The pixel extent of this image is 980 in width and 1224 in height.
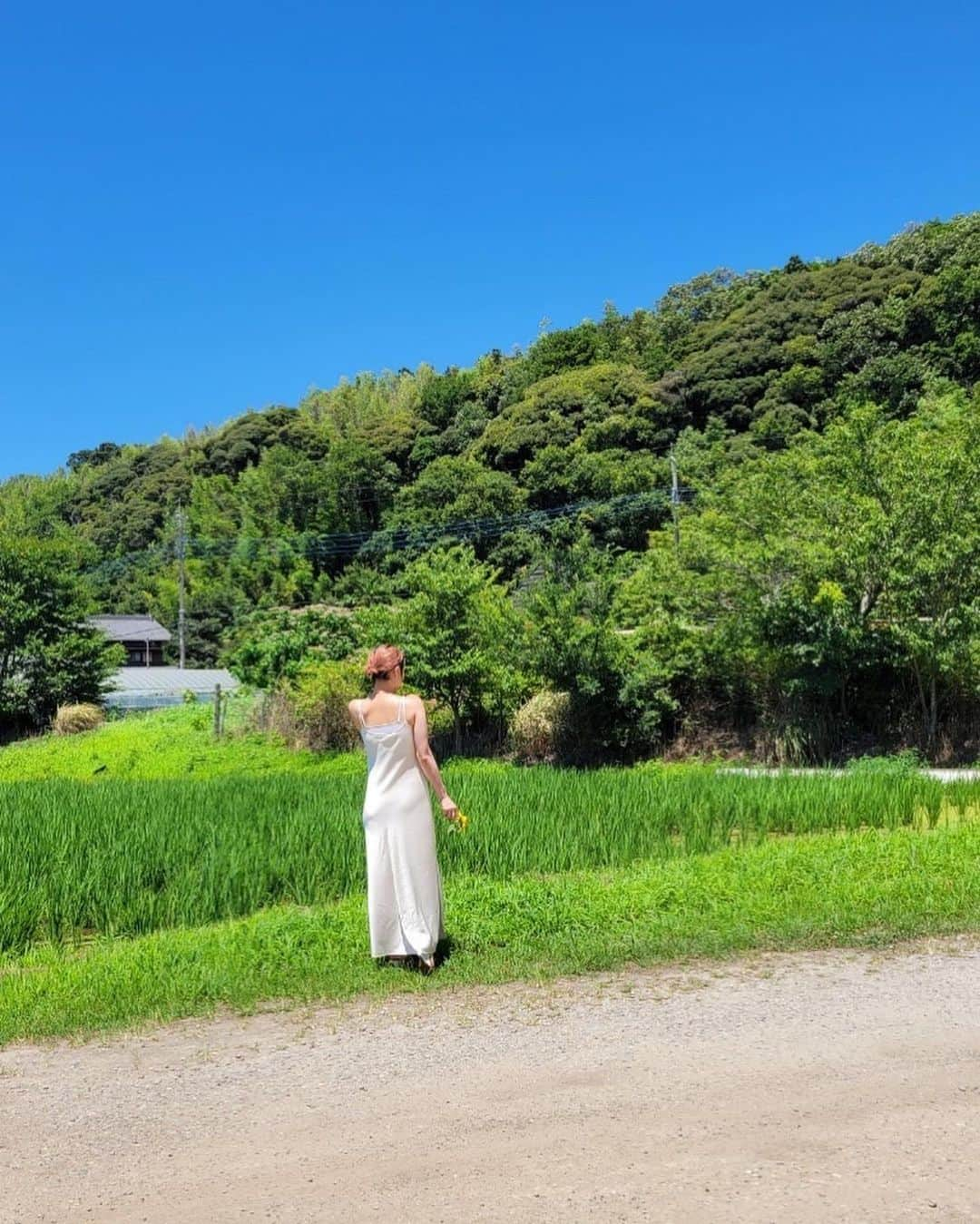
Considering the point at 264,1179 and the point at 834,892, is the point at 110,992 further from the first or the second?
the point at 834,892

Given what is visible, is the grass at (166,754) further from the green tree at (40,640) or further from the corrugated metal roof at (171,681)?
the corrugated metal roof at (171,681)

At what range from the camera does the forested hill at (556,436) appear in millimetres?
45156

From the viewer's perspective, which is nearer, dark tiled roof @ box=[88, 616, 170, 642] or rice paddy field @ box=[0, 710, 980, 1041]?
rice paddy field @ box=[0, 710, 980, 1041]

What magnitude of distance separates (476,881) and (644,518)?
38.0m

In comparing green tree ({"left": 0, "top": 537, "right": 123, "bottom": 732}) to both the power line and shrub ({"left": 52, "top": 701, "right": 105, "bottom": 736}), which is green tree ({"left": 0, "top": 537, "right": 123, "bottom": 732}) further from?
the power line

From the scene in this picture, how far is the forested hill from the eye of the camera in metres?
45.2

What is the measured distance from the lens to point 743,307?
200 feet

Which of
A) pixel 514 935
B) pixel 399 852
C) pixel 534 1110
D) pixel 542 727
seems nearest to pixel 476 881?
pixel 514 935

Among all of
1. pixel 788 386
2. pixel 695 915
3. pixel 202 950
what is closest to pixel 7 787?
pixel 202 950

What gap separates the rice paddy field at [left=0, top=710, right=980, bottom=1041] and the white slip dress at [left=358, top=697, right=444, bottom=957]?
0.23 meters

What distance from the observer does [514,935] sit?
593 centimetres

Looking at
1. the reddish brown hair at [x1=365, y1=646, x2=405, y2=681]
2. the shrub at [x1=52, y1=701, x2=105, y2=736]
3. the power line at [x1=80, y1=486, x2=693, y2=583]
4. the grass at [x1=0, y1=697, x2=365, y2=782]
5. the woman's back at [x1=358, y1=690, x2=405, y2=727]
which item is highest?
the power line at [x1=80, y1=486, x2=693, y2=583]

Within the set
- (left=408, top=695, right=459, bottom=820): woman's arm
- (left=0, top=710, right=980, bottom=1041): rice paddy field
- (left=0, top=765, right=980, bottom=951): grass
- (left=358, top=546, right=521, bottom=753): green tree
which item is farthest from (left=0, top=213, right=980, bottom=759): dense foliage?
(left=408, top=695, right=459, bottom=820): woman's arm

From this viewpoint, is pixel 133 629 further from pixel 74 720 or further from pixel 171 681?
pixel 74 720
